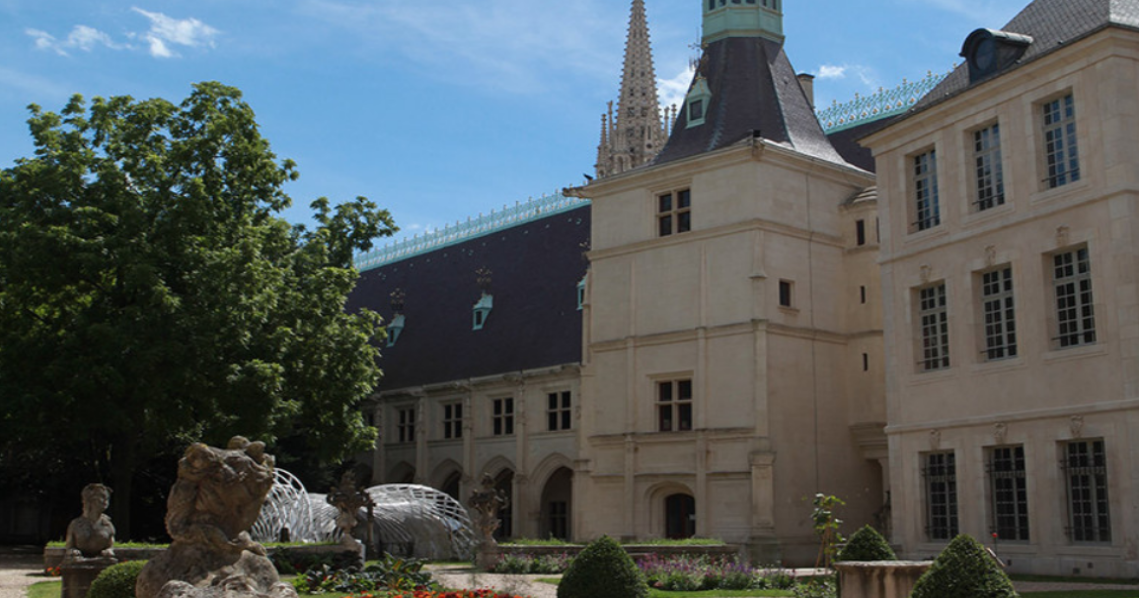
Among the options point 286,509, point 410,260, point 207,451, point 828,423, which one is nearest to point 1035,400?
point 828,423

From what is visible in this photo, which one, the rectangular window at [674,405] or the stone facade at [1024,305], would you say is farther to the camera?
the rectangular window at [674,405]

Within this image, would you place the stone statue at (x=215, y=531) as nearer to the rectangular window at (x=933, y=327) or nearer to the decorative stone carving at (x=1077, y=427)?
the decorative stone carving at (x=1077, y=427)

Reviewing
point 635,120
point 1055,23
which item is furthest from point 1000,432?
point 635,120

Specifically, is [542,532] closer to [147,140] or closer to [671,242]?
[671,242]

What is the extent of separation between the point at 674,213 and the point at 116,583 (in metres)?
23.5

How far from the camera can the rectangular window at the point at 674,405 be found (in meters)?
33.5

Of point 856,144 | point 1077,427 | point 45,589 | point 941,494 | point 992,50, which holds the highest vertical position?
point 856,144

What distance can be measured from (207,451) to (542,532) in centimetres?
3449

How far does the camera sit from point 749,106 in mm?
35344

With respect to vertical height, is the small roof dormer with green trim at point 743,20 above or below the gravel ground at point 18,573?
above

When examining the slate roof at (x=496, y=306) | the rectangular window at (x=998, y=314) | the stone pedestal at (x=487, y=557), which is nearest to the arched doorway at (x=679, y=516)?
the stone pedestal at (x=487, y=557)

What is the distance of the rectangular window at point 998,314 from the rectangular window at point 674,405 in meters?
10.7

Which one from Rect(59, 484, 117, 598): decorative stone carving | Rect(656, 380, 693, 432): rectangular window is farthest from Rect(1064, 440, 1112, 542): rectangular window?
Rect(59, 484, 117, 598): decorative stone carving

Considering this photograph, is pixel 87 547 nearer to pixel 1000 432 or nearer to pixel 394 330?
pixel 1000 432
